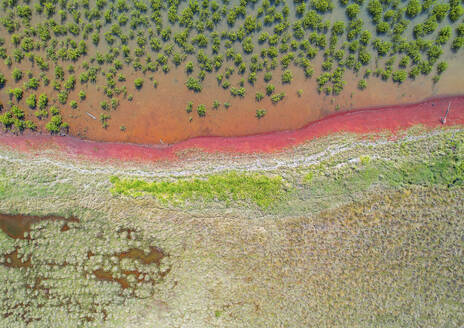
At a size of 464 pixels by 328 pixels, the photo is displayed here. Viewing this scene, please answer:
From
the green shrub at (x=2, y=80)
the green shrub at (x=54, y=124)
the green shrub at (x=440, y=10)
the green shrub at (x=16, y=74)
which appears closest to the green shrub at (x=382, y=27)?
the green shrub at (x=440, y=10)

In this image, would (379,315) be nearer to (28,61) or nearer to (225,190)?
(225,190)

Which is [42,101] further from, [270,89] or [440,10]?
[440,10]

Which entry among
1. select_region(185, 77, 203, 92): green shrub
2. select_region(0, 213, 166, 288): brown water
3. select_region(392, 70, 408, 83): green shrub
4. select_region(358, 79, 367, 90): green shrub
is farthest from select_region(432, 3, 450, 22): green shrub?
select_region(0, 213, 166, 288): brown water

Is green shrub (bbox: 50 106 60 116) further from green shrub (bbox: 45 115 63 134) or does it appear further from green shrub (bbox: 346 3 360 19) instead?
green shrub (bbox: 346 3 360 19)

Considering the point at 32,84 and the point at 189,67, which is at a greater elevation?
the point at 189,67

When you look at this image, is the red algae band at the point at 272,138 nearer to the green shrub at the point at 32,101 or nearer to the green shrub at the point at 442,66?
the green shrub at the point at 442,66

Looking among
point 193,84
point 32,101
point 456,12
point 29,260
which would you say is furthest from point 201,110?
point 456,12
